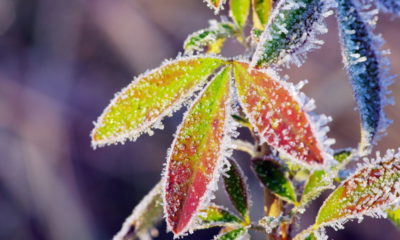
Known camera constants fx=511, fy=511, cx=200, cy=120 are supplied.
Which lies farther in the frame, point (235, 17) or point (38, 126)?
point (38, 126)

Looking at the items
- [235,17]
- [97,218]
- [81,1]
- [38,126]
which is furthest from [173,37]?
[235,17]

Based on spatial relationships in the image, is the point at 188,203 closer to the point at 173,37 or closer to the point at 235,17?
the point at 235,17

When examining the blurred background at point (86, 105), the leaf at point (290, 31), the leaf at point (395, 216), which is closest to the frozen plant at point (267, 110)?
the leaf at point (290, 31)

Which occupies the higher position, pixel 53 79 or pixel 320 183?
pixel 53 79

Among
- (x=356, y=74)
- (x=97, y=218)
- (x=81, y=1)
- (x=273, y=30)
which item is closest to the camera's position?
(x=273, y=30)

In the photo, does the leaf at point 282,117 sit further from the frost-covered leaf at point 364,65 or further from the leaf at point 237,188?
the leaf at point 237,188

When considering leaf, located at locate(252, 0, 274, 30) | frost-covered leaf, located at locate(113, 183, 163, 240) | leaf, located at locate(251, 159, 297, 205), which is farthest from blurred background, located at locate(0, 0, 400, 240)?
leaf, located at locate(252, 0, 274, 30)
